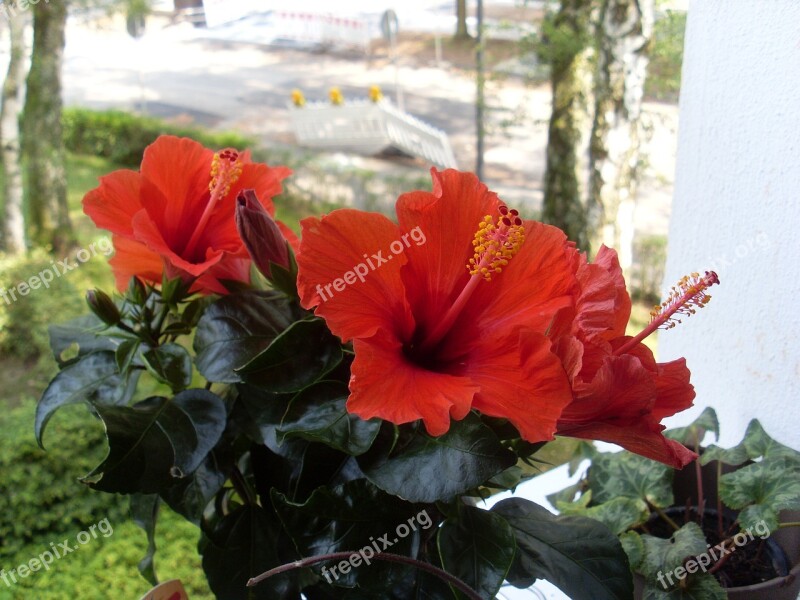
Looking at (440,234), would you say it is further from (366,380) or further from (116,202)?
(116,202)

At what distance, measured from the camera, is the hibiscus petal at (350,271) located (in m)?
0.56

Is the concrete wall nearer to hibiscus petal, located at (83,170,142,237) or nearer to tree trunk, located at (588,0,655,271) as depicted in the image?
hibiscus petal, located at (83,170,142,237)

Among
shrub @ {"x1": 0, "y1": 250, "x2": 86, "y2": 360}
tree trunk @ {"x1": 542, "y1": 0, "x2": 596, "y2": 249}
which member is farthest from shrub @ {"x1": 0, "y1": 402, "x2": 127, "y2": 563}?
tree trunk @ {"x1": 542, "y1": 0, "x2": 596, "y2": 249}

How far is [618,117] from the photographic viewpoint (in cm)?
372

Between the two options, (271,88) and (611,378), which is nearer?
(611,378)

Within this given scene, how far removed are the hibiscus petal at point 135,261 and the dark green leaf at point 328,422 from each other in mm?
245

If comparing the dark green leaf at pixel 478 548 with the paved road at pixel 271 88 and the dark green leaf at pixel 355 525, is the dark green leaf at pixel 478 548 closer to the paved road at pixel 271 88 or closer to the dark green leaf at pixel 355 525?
the dark green leaf at pixel 355 525

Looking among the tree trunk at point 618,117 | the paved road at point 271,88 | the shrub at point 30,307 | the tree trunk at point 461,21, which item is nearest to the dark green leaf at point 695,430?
the tree trunk at point 618,117

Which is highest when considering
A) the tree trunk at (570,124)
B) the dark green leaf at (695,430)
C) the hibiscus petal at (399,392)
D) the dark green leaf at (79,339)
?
the hibiscus petal at (399,392)

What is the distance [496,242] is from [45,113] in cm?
471

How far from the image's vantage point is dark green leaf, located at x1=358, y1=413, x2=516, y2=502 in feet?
1.80

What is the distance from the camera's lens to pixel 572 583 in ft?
2.10

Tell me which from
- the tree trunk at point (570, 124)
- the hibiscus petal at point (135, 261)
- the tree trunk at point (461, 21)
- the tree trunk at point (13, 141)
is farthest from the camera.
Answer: the tree trunk at point (461, 21)

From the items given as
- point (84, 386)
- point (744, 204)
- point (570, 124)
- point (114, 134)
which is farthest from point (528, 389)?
point (114, 134)
